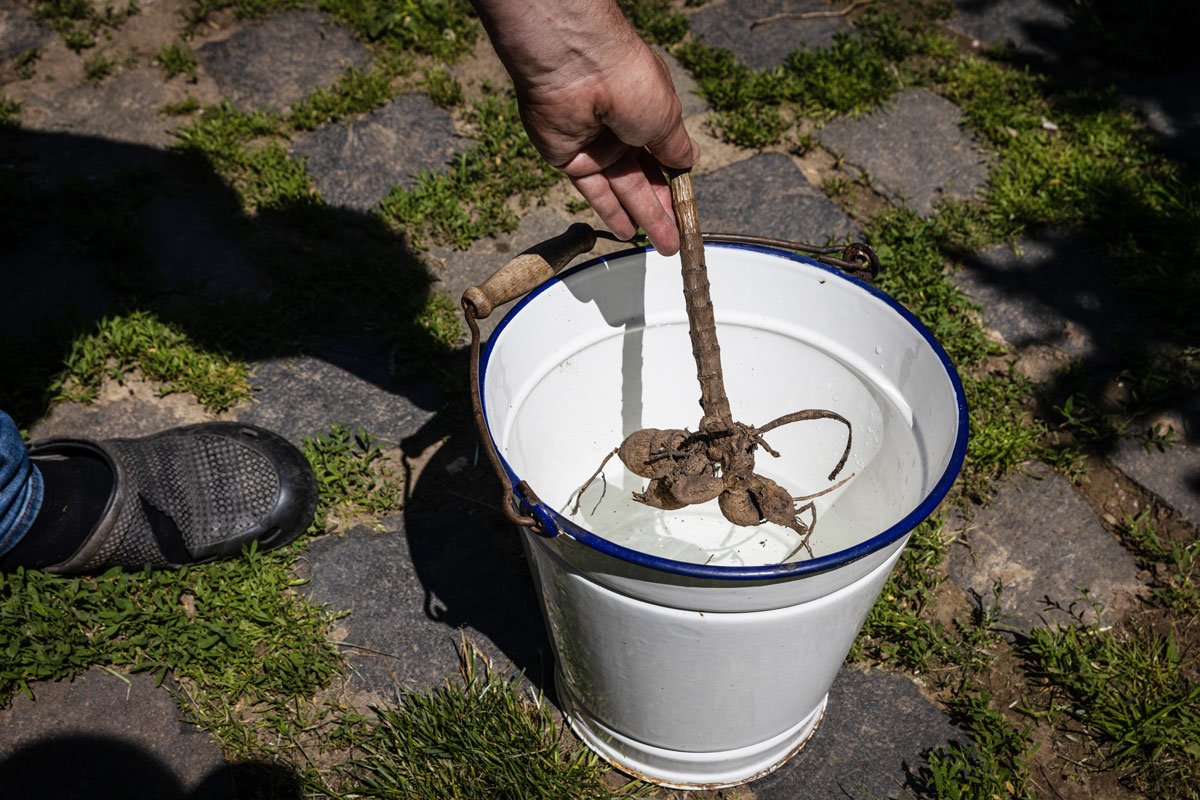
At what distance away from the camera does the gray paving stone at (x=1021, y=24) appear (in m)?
3.45

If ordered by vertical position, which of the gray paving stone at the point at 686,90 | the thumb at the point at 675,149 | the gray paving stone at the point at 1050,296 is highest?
the thumb at the point at 675,149

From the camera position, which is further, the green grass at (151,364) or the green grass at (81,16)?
the green grass at (81,16)

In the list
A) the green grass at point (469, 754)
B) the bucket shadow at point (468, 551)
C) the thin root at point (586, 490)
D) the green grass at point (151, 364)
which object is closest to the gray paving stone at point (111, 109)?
the green grass at point (151, 364)

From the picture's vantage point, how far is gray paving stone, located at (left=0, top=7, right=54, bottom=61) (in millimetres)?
3326

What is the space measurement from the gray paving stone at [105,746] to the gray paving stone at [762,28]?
8.59 feet

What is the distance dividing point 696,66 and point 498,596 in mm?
1995

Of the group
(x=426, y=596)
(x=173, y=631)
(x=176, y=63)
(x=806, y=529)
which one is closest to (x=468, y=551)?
(x=426, y=596)

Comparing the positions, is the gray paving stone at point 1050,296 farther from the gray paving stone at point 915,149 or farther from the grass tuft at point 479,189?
the grass tuft at point 479,189

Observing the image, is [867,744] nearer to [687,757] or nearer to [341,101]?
[687,757]

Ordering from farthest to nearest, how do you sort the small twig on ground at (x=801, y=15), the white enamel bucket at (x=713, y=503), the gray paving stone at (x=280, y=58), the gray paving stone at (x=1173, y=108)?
the small twig on ground at (x=801, y=15) → the gray paving stone at (x=280, y=58) → the gray paving stone at (x=1173, y=108) → the white enamel bucket at (x=713, y=503)

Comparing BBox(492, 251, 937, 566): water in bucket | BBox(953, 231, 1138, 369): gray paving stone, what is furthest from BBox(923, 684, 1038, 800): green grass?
BBox(953, 231, 1138, 369): gray paving stone

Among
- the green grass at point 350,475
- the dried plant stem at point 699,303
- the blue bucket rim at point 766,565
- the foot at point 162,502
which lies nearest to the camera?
the blue bucket rim at point 766,565

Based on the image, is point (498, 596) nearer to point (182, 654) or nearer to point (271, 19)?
point (182, 654)

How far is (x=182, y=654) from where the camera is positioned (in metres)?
2.01
